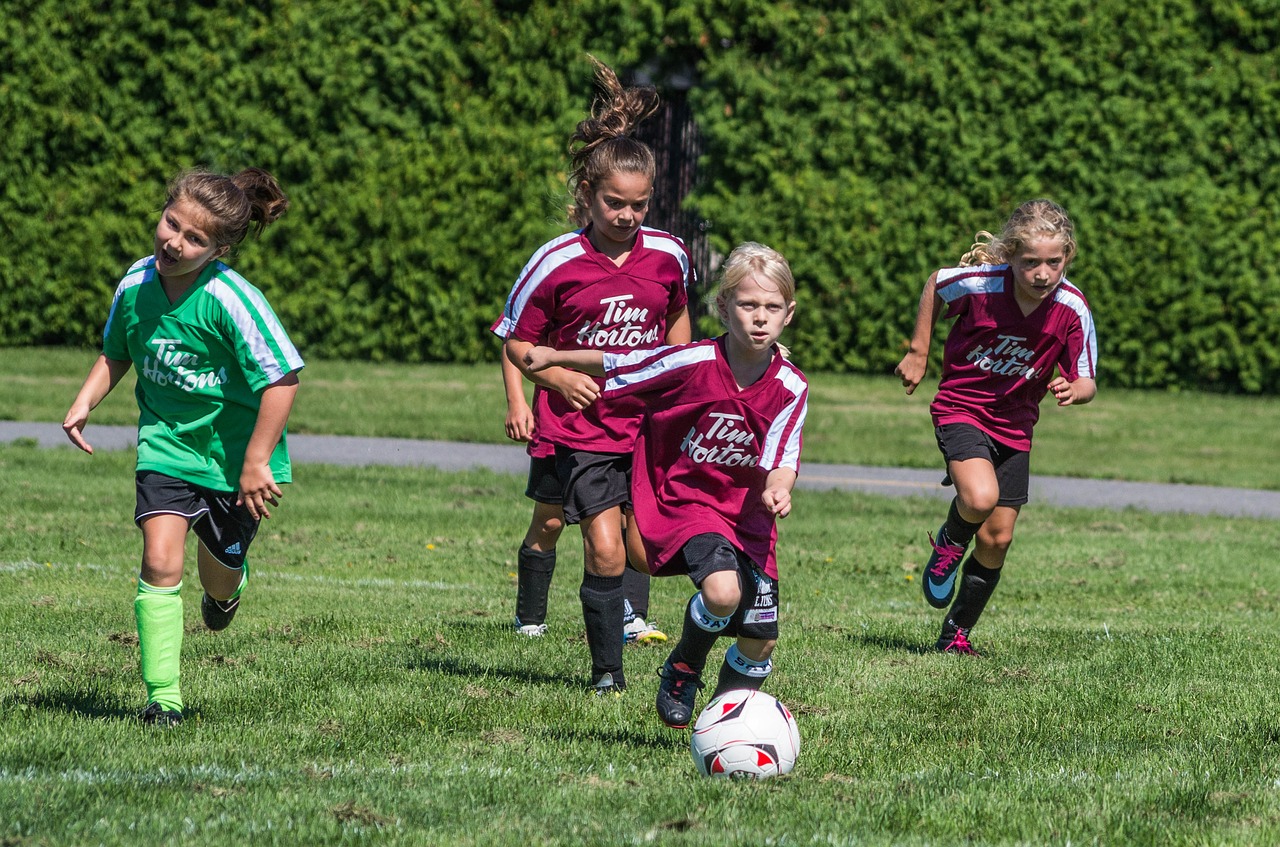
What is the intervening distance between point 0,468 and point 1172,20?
12658 millimetres

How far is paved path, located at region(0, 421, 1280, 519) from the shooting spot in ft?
38.3

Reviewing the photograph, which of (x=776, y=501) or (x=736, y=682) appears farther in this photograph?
(x=736, y=682)

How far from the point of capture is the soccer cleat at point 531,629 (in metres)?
6.53

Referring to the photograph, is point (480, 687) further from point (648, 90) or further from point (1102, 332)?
point (1102, 332)

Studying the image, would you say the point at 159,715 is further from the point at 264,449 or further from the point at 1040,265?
the point at 1040,265

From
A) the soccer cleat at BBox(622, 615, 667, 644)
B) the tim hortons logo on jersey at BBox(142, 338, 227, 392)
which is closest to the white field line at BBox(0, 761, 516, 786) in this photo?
the tim hortons logo on jersey at BBox(142, 338, 227, 392)

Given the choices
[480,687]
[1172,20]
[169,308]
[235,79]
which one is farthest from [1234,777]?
[235,79]

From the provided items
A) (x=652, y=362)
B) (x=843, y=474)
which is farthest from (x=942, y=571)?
(x=843, y=474)

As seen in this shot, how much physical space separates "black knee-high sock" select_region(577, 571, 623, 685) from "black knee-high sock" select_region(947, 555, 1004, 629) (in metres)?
1.71

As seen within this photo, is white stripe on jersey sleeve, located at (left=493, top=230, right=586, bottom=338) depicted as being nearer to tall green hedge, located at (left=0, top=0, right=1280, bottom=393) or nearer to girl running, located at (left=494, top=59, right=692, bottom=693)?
girl running, located at (left=494, top=59, right=692, bottom=693)

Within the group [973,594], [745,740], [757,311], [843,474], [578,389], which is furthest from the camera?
[843,474]

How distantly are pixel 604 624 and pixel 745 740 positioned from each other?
1.24m

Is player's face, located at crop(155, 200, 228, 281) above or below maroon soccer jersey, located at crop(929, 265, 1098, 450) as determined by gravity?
above

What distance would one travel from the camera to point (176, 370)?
494 centimetres
